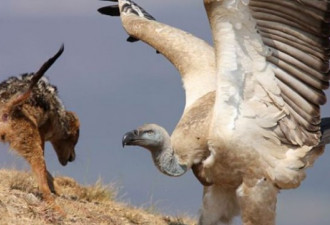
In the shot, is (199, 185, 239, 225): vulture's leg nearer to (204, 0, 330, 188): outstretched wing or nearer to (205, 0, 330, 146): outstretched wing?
(204, 0, 330, 188): outstretched wing

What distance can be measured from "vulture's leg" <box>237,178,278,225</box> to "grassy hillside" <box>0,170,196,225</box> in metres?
2.06

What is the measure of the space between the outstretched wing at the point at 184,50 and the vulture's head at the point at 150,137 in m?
1.28

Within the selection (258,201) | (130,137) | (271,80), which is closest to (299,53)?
(271,80)

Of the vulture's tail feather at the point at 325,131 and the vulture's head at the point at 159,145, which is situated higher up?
the vulture's head at the point at 159,145

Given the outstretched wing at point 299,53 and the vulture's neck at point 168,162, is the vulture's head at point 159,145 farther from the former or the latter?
the outstretched wing at point 299,53

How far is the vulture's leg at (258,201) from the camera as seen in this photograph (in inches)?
330

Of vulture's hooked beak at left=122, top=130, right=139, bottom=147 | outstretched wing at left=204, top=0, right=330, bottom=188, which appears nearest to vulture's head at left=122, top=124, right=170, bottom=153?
vulture's hooked beak at left=122, top=130, right=139, bottom=147

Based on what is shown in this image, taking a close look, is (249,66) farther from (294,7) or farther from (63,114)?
(63,114)

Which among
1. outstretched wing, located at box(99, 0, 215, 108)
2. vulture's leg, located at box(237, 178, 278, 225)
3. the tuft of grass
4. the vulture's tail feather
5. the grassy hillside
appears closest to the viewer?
vulture's leg, located at box(237, 178, 278, 225)

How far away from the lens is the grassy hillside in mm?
9445

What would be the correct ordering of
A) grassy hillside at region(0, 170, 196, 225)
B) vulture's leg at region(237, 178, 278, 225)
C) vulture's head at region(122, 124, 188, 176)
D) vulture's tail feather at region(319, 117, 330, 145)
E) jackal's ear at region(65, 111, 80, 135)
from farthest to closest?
jackal's ear at region(65, 111, 80, 135) < grassy hillside at region(0, 170, 196, 225) < vulture's tail feather at region(319, 117, 330, 145) < vulture's head at region(122, 124, 188, 176) < vulture's leg at region(237, 178, 278, 225)

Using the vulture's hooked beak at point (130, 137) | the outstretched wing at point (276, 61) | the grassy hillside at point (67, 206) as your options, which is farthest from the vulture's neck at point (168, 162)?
the grassy hillside at point (67, 206)

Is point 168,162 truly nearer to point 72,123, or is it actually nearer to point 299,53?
point 299,53

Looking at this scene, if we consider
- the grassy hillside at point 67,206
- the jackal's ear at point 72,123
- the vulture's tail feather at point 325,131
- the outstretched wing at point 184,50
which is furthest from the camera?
the jackal's ear at point 72,123
